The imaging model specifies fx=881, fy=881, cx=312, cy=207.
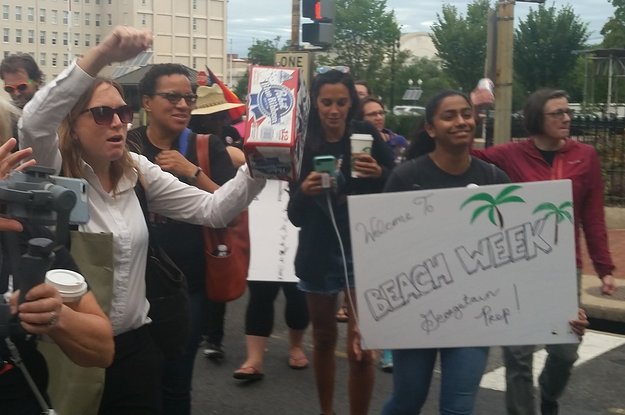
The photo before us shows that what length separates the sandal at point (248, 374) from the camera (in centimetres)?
569

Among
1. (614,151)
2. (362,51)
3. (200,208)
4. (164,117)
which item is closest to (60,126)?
(200,208)

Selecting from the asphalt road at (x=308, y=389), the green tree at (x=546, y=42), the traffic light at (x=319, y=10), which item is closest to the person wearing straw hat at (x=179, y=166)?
the asphalt road at (x=308, y=389)

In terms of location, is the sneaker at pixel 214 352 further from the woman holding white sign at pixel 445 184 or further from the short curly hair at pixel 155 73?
the woman holding white sign at pixel 445 184

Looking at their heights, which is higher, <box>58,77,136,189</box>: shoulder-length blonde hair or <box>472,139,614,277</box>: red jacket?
<box>58,77,136,189</box>: shoulder-length blonde hair

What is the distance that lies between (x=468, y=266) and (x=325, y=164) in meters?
0.83

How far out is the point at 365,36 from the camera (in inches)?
2442

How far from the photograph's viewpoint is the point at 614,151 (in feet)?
42.7

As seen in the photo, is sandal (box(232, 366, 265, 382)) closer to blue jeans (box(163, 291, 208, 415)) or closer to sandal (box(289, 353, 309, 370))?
sandal (box(289, 353, 309, 370))

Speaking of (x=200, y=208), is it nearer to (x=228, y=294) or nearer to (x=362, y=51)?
(x=228, y=294)

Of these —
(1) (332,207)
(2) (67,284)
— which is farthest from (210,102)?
(2) (67,284)

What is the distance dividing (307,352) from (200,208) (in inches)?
132

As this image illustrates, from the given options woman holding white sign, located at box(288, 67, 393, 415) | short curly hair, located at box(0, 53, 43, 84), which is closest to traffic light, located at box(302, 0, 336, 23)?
short curly hair, located at box(0, 53, 43, 84)

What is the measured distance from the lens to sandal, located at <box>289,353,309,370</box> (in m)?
6.05

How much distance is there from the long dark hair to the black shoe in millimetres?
1813
